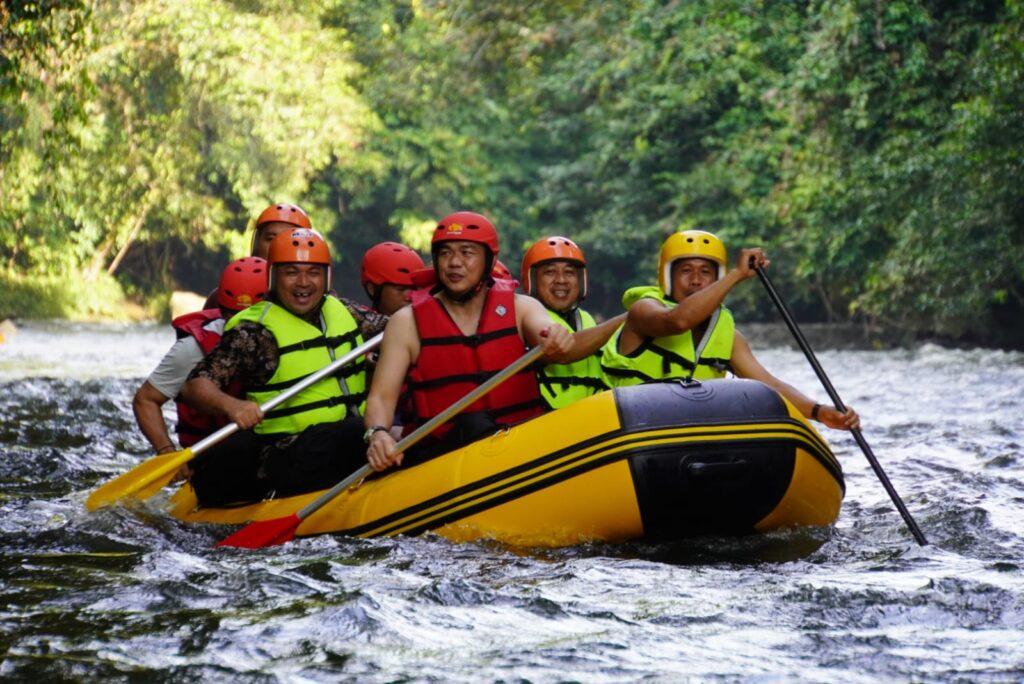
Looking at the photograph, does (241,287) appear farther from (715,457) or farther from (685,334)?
(715,457)

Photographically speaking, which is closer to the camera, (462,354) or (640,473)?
(640,473)

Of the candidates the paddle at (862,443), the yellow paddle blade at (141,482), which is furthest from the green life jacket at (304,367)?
the paddle at (862,443)

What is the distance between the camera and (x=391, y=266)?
20.3ft

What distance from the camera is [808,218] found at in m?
17.1

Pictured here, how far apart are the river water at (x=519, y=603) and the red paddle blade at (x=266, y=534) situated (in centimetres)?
9

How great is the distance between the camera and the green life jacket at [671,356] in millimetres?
5109

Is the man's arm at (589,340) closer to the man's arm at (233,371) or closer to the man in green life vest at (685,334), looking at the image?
the man in green life vest at (685,334)

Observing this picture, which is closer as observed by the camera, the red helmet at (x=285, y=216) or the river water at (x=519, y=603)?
the river water at (x=519, y=603)

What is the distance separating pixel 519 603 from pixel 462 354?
1345 mm

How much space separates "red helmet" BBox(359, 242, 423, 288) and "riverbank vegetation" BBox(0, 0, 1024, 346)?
16.2 feet

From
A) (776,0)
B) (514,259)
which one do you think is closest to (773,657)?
(776,0)

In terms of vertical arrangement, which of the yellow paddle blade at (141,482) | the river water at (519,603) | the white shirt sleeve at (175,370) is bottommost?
the river water at (519,603)

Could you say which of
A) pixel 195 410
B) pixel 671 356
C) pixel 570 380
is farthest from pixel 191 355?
pixel 671 356

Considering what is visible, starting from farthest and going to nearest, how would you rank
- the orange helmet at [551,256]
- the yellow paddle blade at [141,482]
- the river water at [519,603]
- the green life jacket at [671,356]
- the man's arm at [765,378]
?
the orange helmet at [551,256], the yellow paddle blade at [141,482], the green life jacket at [671,356], the man's arm at [765,378], the river water at [519,603]
